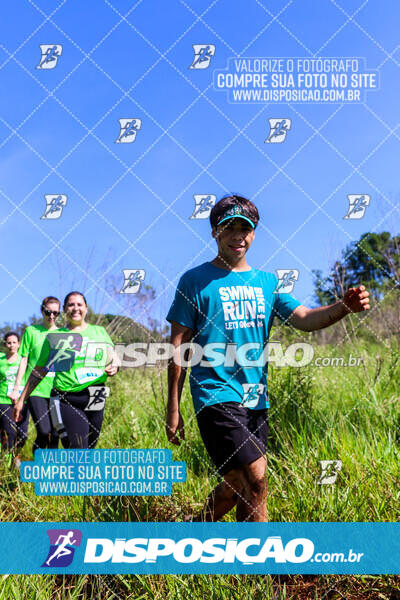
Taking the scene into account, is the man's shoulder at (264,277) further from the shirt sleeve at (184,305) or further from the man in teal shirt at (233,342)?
the shirt sleeve at (184,305)

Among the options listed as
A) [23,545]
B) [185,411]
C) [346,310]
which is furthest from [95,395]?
[346,310]

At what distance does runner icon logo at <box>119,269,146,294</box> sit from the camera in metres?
3.77

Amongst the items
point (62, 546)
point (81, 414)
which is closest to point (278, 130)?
point (81, 414)

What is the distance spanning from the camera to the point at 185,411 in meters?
4.47

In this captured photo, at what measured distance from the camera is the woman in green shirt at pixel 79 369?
13.4ft

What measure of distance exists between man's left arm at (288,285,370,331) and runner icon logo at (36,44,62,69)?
2582 millimetres

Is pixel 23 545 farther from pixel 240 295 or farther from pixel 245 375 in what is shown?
pixel 240 295

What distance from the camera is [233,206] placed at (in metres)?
2.88

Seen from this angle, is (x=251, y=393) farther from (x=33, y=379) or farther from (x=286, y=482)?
(x=33, y=379)

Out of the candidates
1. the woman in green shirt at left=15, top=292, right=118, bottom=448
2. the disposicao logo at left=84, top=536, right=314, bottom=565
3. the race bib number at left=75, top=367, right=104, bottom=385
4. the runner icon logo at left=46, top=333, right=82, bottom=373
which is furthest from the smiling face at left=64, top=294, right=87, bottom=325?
the disposicao logo at left=84, top=536, right=314, bottom=565

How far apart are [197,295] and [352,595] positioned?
1760mm

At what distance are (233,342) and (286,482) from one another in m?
1.10

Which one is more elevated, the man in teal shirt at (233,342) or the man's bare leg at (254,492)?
the man in teal shirt at (233,342)

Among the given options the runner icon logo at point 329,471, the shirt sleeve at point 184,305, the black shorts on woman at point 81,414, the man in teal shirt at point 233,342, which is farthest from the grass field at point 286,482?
the shirt sleeve at point 184,305
